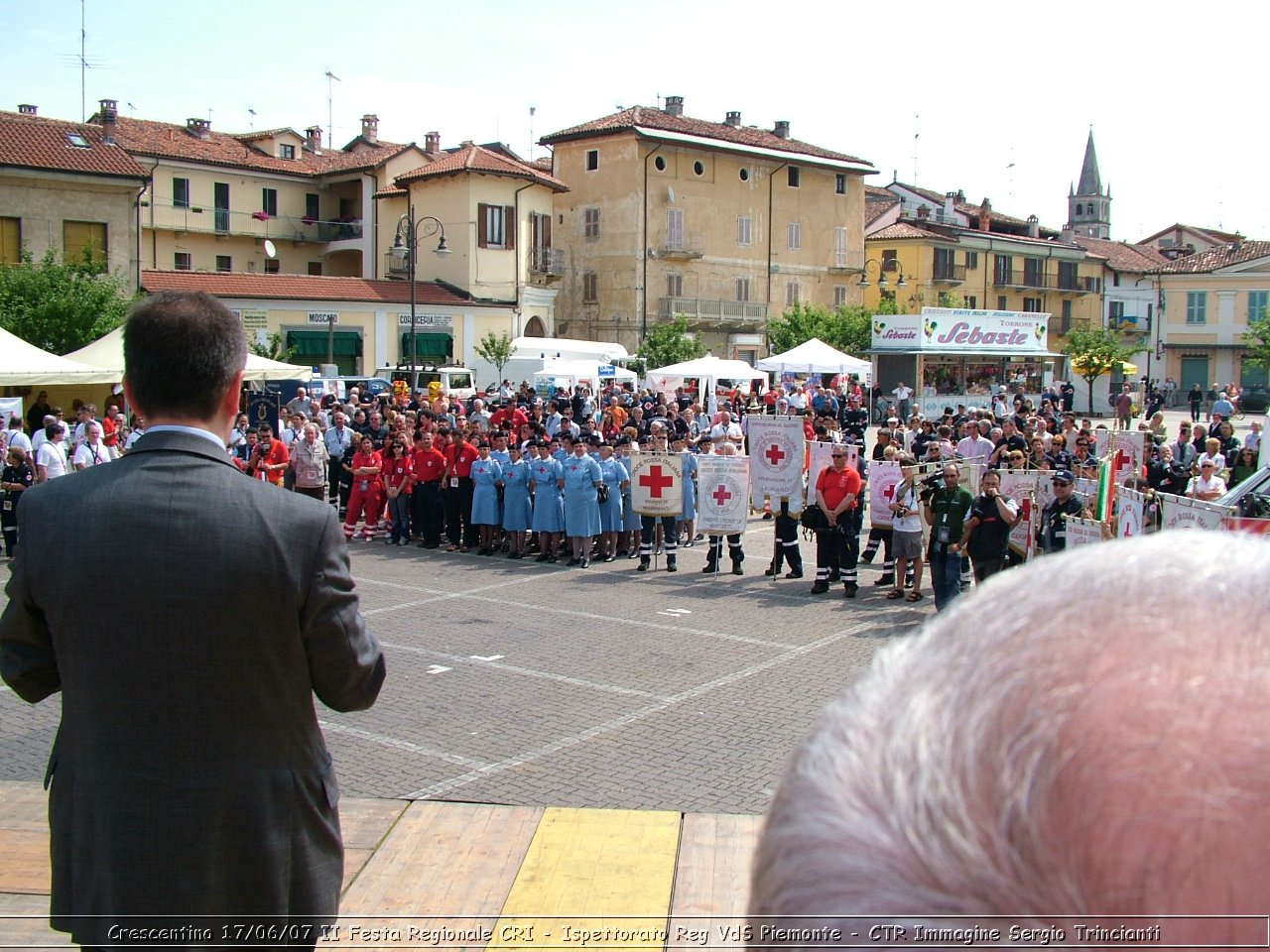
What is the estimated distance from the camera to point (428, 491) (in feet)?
55.8

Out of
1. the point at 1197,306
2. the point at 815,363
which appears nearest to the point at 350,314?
the point at 815,363

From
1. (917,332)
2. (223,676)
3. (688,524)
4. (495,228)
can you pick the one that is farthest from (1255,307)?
(223,676)

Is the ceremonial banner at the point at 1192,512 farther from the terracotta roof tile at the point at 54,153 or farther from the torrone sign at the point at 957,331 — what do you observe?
the terracotta roof tile at the point at 54,153

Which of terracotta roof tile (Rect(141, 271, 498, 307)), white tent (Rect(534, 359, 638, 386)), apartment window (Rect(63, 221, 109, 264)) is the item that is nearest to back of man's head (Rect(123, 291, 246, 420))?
white tent (Rect(534, 359, 638, 386))

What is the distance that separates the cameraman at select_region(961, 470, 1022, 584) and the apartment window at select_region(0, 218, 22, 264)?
110 ft

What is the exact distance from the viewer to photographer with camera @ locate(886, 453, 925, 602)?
1302cm

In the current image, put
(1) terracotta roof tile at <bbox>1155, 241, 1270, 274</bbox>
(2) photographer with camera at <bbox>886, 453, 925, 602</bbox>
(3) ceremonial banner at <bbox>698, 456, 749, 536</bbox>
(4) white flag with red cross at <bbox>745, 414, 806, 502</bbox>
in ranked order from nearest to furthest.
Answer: (2) photographer with camera at <bbox>886, 453, 925, 602</bbox>, (3) ceremonial banner at <bbox>698, 456, 749, 536</bbox>, (4) white flag with red cross at <bbox>745, 414, 806, 502</bbox>, (1) terracotta roof tile at <bbox>1155, 241, 1270, 274</bbox>

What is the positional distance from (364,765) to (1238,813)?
22.6 ft

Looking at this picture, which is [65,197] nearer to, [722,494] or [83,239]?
[83,239]

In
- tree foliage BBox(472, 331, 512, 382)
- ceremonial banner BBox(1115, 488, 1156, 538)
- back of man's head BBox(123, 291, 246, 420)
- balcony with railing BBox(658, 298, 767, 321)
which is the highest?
balcony with railing BBox(658, 298, 767, 321)

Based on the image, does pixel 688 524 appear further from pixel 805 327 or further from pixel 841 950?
pixel 805 327

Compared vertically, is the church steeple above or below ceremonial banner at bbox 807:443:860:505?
above

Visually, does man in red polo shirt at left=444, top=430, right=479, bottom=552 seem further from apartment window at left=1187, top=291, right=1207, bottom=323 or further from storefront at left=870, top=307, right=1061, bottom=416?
apartment window at left=1187, top=291, right=1207, bottom=323

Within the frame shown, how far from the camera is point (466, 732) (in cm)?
769
